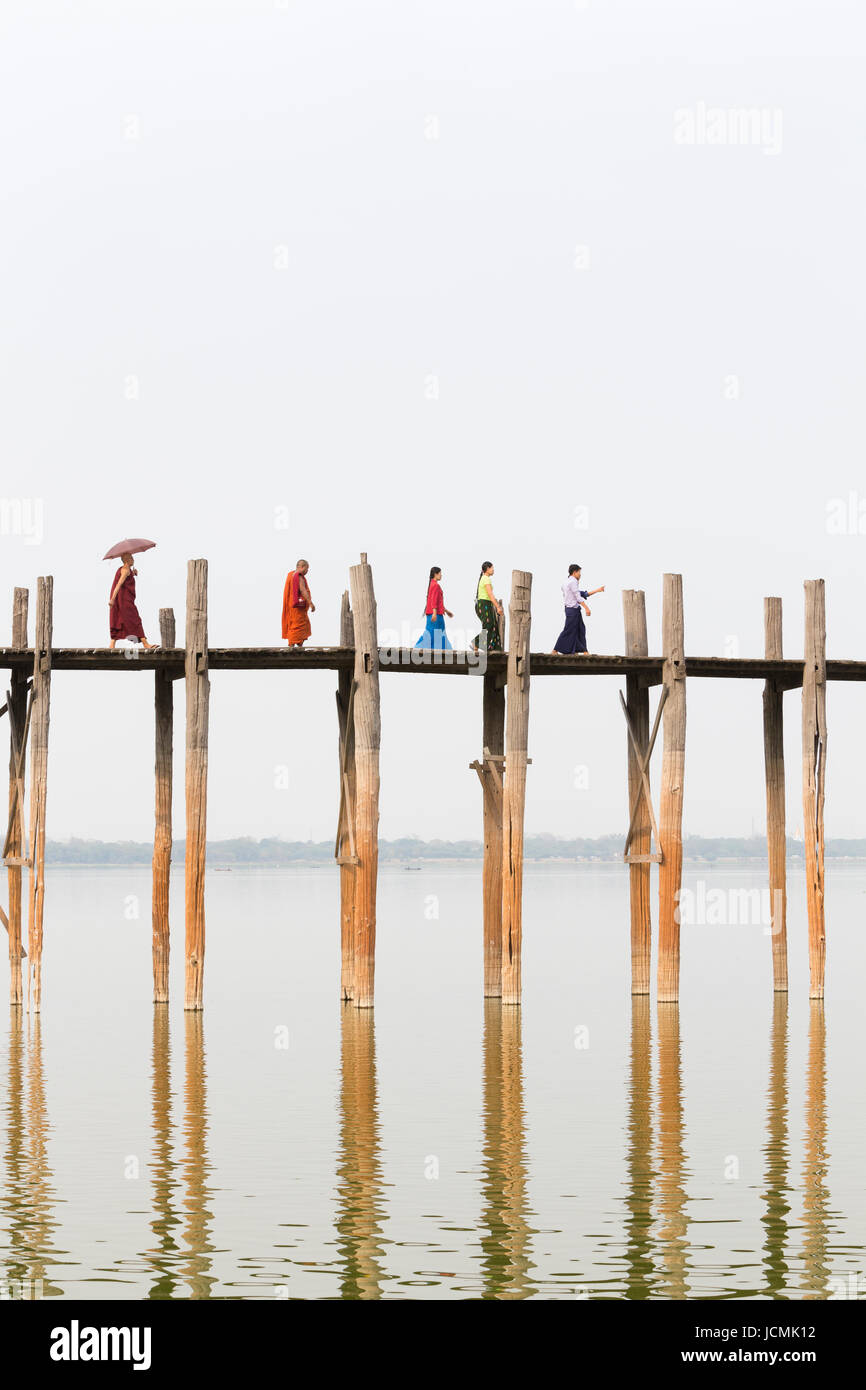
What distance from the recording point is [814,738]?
2511cm

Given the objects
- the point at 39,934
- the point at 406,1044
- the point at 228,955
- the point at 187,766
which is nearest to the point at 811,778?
the point at 406,1044

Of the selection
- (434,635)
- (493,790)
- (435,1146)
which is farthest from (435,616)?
(435,1146)

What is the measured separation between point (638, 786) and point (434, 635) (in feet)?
11.6

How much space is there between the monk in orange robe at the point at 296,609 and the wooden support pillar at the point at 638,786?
4.16 m

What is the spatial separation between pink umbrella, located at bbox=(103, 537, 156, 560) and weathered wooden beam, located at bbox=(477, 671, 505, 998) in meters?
4.56

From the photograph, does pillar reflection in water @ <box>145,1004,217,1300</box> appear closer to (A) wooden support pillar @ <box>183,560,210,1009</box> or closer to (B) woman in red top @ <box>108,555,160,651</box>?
(A) wooden support pillar @ <box>183,560,210,1009</box>

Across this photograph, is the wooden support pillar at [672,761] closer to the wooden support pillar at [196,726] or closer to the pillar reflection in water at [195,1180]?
the wooden support pillar at [196,726]

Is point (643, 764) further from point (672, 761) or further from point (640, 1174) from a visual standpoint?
point (640, 1174)

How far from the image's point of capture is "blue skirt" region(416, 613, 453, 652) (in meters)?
24.1

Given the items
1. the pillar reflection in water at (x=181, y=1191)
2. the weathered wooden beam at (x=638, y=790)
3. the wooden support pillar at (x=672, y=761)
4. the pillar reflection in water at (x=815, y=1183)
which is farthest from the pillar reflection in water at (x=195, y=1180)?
the weathered wooden beam at (x=638, y=790)

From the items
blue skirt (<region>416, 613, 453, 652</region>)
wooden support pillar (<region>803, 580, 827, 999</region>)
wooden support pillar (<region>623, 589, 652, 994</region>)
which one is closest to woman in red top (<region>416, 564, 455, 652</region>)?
blue skirt (<region>416, 613, 453, 652</region>)

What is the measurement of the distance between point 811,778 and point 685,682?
2236 mm
